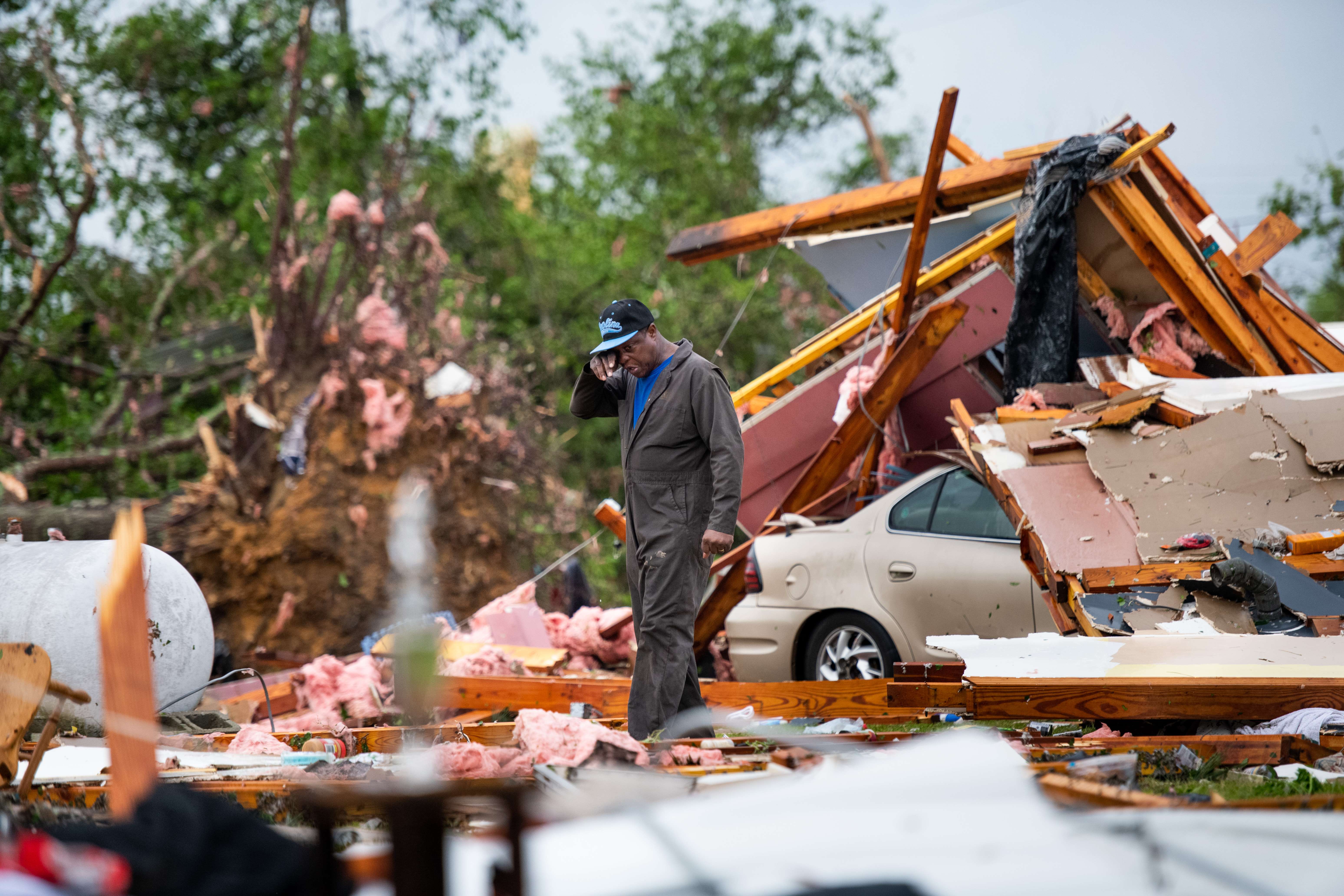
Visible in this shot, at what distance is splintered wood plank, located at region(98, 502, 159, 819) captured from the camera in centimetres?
250

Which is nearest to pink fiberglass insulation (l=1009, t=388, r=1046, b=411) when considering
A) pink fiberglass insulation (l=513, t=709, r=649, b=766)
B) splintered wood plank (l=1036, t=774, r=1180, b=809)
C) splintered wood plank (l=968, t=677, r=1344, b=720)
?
splintered wood plank (l=968, t=677, r=1344, b=720)

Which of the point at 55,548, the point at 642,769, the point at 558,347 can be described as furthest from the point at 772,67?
the point at 642,769

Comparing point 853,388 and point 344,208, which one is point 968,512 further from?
point 344,208

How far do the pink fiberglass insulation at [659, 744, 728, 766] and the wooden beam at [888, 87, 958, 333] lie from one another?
4.72 m

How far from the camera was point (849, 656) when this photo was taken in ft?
23.2

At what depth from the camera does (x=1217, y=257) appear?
26.1 feet

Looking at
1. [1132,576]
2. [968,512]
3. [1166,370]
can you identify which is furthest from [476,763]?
[1166,370]

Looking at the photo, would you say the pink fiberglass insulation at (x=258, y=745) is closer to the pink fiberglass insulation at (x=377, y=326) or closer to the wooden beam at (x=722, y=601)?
the wooden beam at (x=722, y=601)

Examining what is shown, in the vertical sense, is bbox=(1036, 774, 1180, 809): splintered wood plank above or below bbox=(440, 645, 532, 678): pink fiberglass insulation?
above

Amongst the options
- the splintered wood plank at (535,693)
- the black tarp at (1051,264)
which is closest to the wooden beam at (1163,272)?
the black tarp at (1051,264)

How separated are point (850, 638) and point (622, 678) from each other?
1503 mm

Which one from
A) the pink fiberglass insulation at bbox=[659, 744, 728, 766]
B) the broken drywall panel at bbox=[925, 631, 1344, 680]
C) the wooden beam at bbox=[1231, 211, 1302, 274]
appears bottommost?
the pink fiberglass insulation at bbox=[659, 744, 728, 766]

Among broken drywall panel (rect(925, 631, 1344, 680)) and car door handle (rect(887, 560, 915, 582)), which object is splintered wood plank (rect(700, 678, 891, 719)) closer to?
broken drywall panel (rect(925, 631, 1344, 680))

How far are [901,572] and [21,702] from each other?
4808mm
